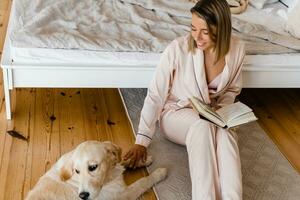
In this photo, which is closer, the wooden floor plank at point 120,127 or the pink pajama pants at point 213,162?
the pink pajama pants at point 213,162

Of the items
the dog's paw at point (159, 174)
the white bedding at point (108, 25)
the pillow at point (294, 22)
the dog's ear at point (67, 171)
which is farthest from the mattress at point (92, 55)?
the dog's ear at point (67, 171)

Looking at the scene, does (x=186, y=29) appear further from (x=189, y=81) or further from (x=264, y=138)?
(x=264, y=138)

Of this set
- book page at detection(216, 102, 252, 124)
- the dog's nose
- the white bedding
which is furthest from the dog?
the white bedding

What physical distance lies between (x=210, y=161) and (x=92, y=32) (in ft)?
3.37

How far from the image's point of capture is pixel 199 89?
1982 millimetres

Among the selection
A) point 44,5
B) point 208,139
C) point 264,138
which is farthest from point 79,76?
point 264,138

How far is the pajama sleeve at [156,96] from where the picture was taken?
77.8 inches

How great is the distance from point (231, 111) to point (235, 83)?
0.26 m

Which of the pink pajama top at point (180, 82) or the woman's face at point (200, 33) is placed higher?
the woman's face at point (200, 33)

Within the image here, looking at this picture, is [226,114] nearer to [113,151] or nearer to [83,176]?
[113,151]

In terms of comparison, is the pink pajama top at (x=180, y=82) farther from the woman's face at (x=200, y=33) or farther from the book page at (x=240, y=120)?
the book page at (x=240, y=120)

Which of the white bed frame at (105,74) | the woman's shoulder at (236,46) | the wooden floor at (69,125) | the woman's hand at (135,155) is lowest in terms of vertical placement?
the wooden floor at (69,125)

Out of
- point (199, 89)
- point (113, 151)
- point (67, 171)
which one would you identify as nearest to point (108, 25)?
point (199, 89)

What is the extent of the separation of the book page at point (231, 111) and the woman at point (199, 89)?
0.24 feet
